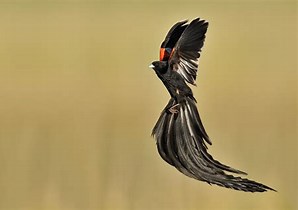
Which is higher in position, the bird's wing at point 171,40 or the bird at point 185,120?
the bird's wing at point 171,40

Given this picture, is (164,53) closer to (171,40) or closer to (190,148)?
(171,40)

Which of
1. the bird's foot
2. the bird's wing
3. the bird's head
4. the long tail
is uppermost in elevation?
the bird's wing

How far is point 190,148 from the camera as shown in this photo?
1184mm

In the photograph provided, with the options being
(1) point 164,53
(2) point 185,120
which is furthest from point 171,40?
(2) point 185,120

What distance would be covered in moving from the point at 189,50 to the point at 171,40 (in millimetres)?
38

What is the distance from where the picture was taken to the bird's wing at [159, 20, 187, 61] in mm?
1188

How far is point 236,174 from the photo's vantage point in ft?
3.94

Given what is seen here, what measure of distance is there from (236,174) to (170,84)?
20 cm

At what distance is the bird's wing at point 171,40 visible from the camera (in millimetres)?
1188

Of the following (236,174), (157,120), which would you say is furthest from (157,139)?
(236,174)

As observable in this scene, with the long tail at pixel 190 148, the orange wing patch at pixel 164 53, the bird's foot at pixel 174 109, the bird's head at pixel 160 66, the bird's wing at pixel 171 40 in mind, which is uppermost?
the bird's wing at pixel 171 40

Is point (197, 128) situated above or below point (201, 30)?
below

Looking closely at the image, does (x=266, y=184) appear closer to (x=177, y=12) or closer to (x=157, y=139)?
(x=157, y=139)

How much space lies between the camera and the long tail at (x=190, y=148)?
1.17 m
